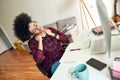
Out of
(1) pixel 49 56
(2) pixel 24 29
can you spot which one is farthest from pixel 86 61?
(2) pixel 24 29

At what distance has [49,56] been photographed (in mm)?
1692

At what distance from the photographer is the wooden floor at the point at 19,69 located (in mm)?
2756

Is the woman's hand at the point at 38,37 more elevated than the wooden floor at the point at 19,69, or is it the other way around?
the woman's hand at the point at 38,37

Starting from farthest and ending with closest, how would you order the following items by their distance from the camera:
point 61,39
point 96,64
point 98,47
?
point 61,39 < point 98,47 < point 96,64

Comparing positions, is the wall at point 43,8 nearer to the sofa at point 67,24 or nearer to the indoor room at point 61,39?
the indoor room at point 61,39

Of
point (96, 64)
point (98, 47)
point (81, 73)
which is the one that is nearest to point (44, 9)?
point (98, 47)

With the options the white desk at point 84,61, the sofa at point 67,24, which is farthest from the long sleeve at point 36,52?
the sofa at point 67,24

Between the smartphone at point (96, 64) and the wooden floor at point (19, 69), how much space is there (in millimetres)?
1527

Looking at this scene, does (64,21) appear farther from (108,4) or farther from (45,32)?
(45,32)

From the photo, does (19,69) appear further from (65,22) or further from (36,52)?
(36,52)

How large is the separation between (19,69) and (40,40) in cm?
185

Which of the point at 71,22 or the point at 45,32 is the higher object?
the point at 45,32

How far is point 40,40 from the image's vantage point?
1.63 meters

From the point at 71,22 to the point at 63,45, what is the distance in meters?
1.45
